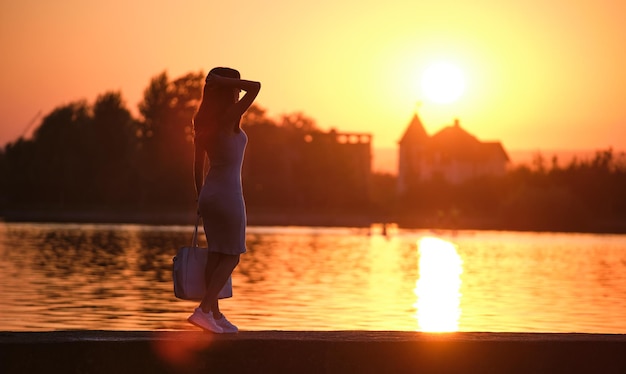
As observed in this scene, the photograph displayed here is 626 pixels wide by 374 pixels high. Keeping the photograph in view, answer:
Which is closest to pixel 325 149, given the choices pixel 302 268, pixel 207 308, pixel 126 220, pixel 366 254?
pixel 126 220

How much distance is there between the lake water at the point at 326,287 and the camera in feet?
63.8

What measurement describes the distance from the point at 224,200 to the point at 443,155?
14152 centimetres

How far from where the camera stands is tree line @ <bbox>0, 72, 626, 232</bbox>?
87.3 m

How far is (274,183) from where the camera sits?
99812 mm

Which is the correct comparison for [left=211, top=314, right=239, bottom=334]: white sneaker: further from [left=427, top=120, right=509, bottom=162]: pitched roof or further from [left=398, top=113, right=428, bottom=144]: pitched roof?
[left=427, top=120, right=509, bottom=162]: pitched roof

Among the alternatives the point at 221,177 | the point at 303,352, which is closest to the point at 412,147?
the point at 221,177

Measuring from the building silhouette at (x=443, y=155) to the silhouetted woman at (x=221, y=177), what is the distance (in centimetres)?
13500

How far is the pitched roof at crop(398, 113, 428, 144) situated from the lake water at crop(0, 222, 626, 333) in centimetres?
9788

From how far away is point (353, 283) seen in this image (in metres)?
28.8

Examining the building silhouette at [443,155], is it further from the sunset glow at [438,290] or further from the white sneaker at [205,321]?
the white sneaker at [205,321]

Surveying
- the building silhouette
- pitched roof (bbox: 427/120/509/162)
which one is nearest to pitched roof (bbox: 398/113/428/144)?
the building silhouette

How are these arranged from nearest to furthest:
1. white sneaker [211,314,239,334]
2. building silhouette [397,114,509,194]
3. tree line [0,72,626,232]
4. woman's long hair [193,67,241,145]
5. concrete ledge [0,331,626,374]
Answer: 1. concrete ledge [0,331,626,374]
2. white sneaker [211,314,239,334]
3. woman's long hair [193,67,241,145]
4. tree line [0,72,626,232]
5. building silhouette [397,114,509,194]

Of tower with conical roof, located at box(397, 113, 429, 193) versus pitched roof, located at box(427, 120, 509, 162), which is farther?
pitched roof, located at box(427, 120, 509, 162)

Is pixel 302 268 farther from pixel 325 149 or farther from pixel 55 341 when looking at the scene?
pixel 325 149
